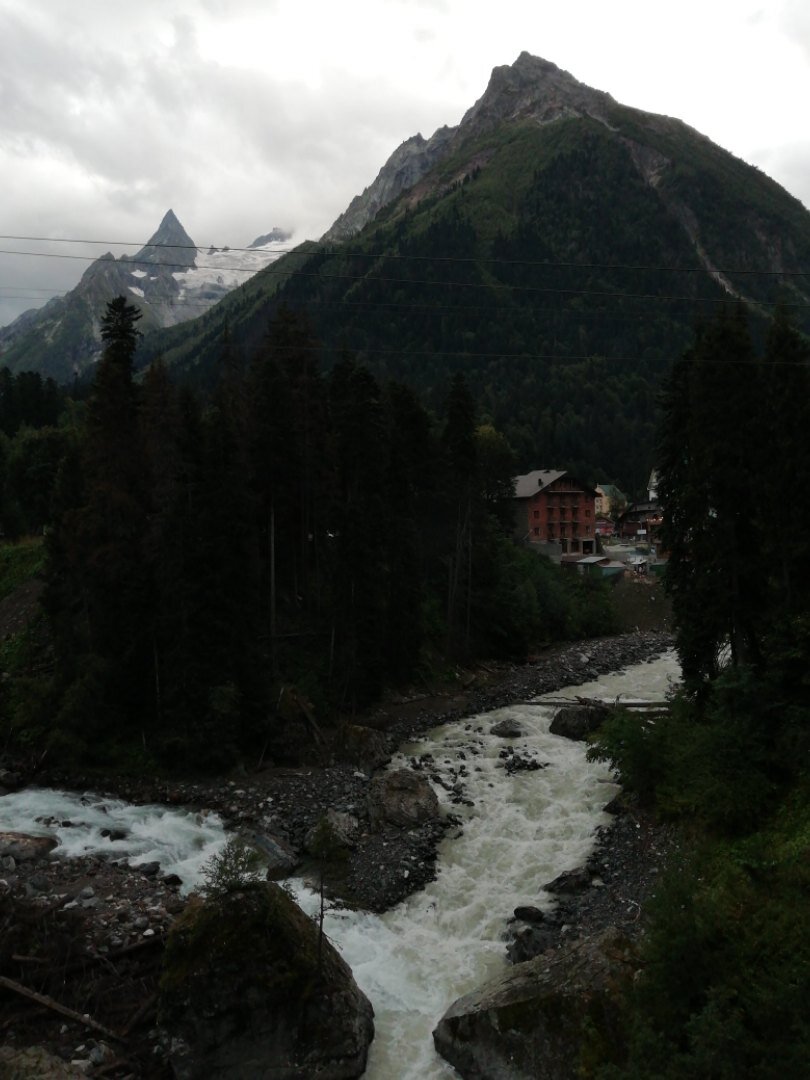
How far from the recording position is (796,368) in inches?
800

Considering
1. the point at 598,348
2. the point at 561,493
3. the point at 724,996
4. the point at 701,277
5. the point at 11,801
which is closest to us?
the point at 724,996

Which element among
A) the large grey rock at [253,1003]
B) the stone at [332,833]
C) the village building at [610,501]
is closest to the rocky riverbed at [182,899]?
the stone at [332,833]

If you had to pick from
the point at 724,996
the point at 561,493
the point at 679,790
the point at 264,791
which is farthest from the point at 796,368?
the point at 561,493

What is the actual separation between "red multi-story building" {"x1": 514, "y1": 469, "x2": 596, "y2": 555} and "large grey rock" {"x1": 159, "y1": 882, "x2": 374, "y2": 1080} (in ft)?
226

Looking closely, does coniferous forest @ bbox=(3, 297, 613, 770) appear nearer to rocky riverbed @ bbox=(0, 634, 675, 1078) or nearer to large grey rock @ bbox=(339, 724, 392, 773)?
large grey rock @ bbox=(339, 724, 392, 773)

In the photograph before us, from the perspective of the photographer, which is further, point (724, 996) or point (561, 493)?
point (561, 493)

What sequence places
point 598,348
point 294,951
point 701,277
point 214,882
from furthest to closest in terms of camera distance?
point 701,277
point 598,348
point 214,882
point 294,951

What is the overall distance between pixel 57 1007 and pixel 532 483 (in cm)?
7799

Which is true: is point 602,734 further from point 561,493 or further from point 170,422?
point 561,493

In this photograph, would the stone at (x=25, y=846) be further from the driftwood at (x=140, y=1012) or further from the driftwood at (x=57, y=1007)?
the driftwood at (x=140, y=1012)

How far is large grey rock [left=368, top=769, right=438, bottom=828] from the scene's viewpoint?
76.1 ft

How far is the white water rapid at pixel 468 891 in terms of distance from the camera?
14.4m

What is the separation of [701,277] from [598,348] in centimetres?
5235

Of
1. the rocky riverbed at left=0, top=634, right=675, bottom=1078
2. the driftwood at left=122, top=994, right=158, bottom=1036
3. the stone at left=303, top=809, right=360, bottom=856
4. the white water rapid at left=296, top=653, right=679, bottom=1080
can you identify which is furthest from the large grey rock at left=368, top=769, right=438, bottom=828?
the driftwood at left=122, top=994, right=158, bottom=1036
